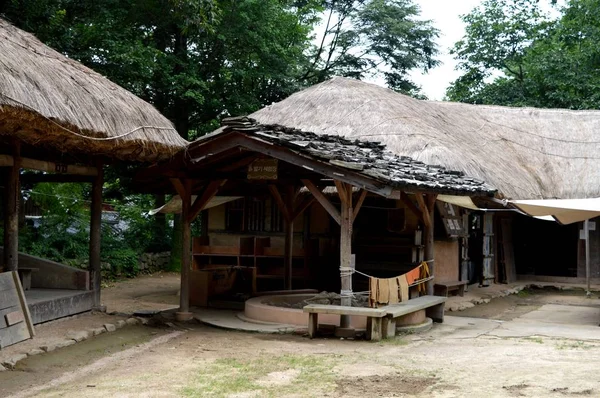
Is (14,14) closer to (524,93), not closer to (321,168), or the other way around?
(321,168)

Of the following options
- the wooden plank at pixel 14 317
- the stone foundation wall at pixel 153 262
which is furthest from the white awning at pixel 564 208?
the stone foundation wall at pixel 153 262

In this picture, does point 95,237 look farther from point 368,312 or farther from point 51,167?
point 368,312

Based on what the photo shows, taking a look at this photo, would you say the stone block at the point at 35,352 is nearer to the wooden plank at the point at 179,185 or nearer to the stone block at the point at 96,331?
the stone block at the point at 96,331

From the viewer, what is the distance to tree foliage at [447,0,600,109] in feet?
78.7

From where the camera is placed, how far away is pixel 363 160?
10.7 meters

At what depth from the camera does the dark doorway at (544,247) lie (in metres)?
20.2

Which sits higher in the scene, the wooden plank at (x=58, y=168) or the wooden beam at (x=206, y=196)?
the wooden plank at (x=58, y=168)

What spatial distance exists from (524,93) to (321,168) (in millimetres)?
18307

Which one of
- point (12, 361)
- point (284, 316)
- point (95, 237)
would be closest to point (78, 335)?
point (12, 361)

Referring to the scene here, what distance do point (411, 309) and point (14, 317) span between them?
5299 mm

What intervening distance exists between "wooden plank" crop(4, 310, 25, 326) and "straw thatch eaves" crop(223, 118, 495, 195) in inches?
140

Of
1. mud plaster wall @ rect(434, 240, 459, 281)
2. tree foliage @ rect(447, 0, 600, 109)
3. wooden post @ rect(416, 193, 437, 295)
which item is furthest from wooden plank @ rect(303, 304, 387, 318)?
tree foliage @ rect(447, 0, 600, 109)

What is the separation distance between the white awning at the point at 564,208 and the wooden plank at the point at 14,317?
29.0ft

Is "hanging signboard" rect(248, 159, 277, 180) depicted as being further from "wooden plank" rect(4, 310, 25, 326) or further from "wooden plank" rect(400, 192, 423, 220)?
"wooden plank" rect(4, 310, 25, 326)
